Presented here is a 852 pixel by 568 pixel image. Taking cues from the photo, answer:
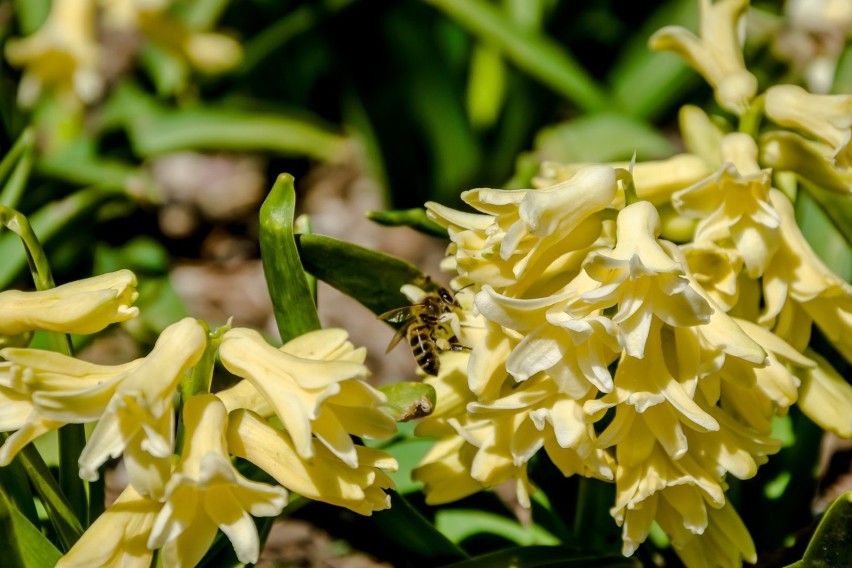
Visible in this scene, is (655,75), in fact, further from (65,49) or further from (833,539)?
(833,539)

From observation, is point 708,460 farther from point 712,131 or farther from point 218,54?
point 218,54

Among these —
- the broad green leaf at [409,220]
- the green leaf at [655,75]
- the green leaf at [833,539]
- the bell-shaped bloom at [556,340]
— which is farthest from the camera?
the green leaf at [655,75]

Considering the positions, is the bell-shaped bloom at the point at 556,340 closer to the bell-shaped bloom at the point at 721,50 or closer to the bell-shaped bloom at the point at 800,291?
the bell-shaped bloom at the point at 800,291

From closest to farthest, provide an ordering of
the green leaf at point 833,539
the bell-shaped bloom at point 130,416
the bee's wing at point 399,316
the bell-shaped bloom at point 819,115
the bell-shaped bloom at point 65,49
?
1. the bell-shaped bloom at point 130,416
2. the green leaf at point 833,539
3. the bell-shaped bloom at point 819,115
4. the bee's wing at point 399,316
5. the bell-shaped bloom at point 65,49

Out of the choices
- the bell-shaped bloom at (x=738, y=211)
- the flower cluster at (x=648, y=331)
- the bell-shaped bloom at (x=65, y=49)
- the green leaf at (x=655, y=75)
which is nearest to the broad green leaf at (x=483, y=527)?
the flower cluster at (x=648, y=331)

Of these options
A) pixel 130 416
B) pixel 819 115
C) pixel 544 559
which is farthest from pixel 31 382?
pixel 819 115

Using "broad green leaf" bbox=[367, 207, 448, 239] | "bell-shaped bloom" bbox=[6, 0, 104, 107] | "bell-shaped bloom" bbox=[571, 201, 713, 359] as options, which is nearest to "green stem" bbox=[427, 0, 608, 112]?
"bell-shaped bloom" bbox=[6, 0, 104, 107]
